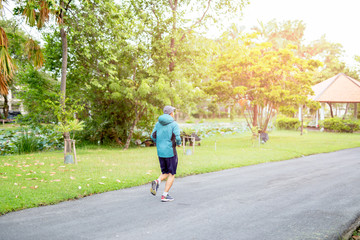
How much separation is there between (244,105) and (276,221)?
1516 centimetres

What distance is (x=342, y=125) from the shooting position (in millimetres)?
26859

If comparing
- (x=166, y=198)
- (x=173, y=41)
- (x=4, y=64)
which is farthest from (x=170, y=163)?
(x=173, y=41)

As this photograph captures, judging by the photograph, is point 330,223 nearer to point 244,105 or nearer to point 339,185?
point 339,185

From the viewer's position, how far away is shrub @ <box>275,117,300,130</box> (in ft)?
101

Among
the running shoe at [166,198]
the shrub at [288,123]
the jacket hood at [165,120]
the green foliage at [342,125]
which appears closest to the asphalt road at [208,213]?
the running shoe at [166,198]

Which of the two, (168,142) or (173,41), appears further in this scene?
(173,41)

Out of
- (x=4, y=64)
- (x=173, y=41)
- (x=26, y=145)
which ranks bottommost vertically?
(x=26, y=145)

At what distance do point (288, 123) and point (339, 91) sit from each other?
584 centimetres

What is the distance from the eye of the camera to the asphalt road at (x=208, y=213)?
13.9 ft

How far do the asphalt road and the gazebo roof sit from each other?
23551 millimetres

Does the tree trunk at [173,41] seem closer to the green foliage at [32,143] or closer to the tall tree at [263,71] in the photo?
the tall tree at [263,71]

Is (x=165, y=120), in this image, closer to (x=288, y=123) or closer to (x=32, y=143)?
(x=32, y=143)

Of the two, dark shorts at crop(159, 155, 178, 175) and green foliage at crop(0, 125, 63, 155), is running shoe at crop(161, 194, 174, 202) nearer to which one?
dark shorts at crop(159, 155, 178, 175)

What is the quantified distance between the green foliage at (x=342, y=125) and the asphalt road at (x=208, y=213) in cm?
2168
